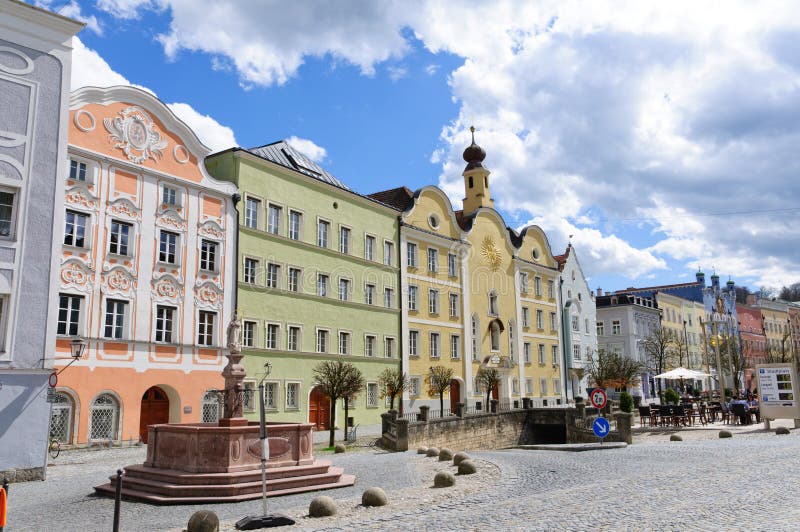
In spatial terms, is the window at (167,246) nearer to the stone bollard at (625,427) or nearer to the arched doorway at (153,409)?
the arched doorway at (153,409)

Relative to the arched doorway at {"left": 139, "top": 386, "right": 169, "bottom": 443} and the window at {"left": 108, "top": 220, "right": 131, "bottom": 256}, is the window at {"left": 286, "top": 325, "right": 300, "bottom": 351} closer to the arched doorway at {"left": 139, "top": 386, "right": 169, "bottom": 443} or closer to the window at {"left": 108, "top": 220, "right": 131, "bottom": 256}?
the arched doorway at {"left": 139, "top": 386, "right": 169, "bottom": 443}

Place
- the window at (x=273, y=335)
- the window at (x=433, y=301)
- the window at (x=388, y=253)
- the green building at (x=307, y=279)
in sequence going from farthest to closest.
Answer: the window at (x=433, y=301) → the window at (x=388, y=253) → the window at (x=273, y=335) → the green building at (x=307, y=279)

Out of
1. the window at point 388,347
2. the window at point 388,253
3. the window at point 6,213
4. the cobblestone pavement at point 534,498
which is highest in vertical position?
the window at point 388,253

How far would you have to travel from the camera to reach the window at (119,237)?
25.5 meters

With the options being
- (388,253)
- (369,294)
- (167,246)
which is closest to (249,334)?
(167,246)

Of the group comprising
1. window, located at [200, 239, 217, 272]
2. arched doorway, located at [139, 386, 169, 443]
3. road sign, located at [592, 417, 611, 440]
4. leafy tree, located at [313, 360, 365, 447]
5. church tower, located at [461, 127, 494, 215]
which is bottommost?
road sign, located at [592, 417, 611, 440]

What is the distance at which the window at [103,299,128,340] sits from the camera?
24953mm

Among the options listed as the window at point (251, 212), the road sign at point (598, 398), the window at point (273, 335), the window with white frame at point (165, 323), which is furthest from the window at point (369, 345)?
the road sign at point (598, 398)

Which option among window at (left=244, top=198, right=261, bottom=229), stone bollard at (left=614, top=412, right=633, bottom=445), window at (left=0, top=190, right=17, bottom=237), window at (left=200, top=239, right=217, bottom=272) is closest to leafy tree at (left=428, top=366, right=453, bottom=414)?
stone bollard at (left=614, top=412, right=633, bottom=445)

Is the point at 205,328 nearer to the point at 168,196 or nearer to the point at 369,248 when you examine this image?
the point at 168,196

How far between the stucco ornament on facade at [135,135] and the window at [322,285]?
396 inches

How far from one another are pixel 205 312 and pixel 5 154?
11.5m

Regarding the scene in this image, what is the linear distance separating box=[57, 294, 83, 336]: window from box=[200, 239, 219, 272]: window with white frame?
560cm

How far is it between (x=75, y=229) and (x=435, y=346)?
903 inches
